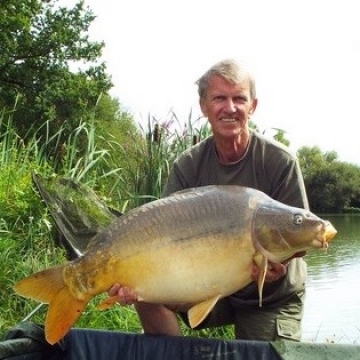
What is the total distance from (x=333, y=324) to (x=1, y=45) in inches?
379

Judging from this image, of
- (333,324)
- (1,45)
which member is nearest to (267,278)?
(333,324)

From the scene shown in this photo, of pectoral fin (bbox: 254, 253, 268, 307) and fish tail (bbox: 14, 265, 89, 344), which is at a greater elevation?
pectoral fin (bbox: 254, 253, 268, 307)

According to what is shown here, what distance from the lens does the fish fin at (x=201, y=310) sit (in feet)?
5.70

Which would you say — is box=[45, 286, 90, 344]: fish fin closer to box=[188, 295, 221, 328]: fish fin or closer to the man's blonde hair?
box=[188, 295, 221, 328]: fish fin

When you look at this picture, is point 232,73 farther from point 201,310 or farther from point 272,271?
point 201,310

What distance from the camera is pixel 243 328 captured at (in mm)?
2262

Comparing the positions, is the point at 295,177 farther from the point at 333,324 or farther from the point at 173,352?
the point at 333,324

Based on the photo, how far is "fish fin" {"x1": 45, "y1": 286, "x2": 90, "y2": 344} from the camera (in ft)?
5.68

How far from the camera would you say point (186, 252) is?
1702mm

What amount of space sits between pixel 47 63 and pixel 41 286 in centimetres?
1246

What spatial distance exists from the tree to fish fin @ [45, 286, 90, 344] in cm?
1083

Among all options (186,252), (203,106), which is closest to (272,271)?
(186,252)

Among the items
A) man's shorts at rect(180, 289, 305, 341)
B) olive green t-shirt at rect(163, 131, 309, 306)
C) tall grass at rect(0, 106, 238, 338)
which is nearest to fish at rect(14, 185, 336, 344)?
olive green t-shirt at rect(163, 131, 309, 306)

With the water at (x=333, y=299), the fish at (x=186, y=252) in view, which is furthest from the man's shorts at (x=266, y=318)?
the water at (x=333, y=299)
